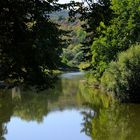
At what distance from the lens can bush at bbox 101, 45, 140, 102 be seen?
41469 mm

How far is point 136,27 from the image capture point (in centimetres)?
4978

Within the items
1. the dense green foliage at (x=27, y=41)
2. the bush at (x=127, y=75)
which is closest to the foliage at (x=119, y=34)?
the bush at (x=127, y=75)

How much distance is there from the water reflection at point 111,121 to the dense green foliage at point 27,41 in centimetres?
1611

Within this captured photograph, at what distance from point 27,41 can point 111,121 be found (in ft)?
77.4

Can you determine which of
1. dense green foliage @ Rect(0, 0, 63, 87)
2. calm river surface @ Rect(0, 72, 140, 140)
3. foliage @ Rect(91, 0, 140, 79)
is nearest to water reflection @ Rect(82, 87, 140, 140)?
calm river surface @ Rect(0, 72, 140, 140)

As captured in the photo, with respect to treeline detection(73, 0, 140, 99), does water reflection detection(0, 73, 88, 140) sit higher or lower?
Result: lower

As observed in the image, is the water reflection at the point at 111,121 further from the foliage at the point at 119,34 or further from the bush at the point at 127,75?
the foliage at the point at 119,34

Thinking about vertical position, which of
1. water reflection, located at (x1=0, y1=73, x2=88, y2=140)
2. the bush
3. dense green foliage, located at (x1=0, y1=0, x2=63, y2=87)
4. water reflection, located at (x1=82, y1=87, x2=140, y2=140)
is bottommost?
water reflection, located at (x1=0, y1=73, x2=88, y2=140)

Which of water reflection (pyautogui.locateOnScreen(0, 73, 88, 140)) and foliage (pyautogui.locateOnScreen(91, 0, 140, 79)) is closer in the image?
water reflection (pyautogui.locateOnScreen(0, 73, 88, 140))

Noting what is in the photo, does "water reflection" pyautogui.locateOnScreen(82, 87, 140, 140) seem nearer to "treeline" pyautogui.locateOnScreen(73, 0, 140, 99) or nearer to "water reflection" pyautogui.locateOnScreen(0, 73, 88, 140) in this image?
"water reflection" pyautogui.locateOnScreen(0, 73, 88, 140)

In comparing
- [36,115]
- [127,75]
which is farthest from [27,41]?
[127,75]

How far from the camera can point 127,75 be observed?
41.4 meters

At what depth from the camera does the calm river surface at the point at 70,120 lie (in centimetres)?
2828

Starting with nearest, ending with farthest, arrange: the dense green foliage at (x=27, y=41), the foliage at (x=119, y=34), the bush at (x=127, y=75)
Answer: the dense green foliage at (x=27, y=41) → the bush at (x=127, y=75) → the foliage at (x=119, y=34)
